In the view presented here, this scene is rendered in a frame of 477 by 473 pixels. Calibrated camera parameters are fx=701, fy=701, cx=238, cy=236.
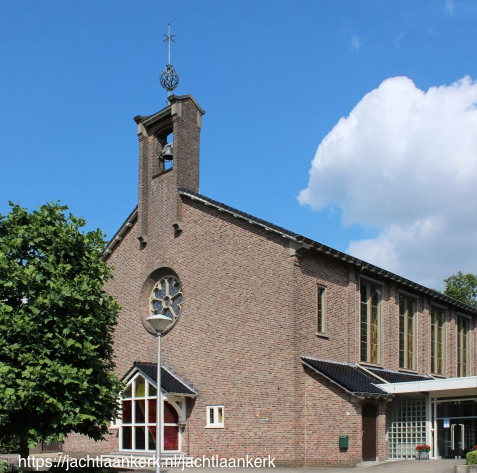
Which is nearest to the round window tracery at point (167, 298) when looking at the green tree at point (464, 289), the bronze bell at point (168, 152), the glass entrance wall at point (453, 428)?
the bronze bell at point (168, 152)

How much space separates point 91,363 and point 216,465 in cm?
820

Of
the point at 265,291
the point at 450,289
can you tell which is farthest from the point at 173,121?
the point at 450,289

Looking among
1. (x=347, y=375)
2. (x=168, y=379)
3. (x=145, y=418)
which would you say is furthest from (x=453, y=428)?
(x=145, y=418)

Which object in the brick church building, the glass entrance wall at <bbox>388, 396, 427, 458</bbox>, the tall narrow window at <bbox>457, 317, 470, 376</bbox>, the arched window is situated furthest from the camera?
the tall narrow window at <bbox>457, 317, 470, 376</bbox>

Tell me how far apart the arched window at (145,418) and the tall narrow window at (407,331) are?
11.2 metres

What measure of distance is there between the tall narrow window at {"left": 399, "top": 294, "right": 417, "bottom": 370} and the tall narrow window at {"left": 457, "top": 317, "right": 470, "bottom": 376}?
6928mm

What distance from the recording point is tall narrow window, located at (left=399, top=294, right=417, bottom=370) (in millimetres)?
32750

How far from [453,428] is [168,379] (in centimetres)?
1144

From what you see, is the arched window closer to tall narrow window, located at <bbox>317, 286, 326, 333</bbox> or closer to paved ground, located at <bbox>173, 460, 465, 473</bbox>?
paved ground, located at <bbox>173, 460, 465, 473</bbox>

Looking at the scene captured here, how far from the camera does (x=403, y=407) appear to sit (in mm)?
28531

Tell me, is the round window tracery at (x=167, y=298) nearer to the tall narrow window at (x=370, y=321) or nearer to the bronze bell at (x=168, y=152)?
the bronze bell at (x=168, y=152)

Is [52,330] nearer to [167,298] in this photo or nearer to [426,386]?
[167,298]

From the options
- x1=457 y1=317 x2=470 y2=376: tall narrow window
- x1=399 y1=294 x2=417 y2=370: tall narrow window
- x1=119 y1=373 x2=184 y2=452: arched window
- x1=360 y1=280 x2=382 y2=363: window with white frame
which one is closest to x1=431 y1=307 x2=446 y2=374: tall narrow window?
x1=399 y1=294 x2=417 y2=370: tall narrow window

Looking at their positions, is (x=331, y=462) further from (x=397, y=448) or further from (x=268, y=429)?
(x=397, y=448)
